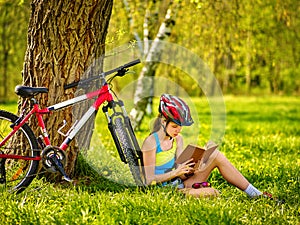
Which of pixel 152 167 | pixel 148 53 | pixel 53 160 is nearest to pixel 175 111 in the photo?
pixel 152 167

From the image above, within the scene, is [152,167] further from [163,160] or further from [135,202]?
[135,202]

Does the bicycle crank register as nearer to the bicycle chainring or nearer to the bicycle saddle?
the bicycle chainring

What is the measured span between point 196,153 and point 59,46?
1495 millimetres

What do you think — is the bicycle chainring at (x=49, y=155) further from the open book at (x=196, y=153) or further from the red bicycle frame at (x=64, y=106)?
the open book at (x=196, y=153)

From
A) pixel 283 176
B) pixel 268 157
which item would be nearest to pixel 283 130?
pixel 268 157

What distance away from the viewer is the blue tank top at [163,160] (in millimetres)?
4816

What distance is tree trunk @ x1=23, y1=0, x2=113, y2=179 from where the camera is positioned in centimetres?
499

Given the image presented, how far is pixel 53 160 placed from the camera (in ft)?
15.2

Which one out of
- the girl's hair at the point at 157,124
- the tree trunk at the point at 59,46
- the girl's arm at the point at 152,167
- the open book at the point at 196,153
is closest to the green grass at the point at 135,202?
the girl's arm at the point at 152,167

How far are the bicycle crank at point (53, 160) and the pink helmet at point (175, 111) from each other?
895mm

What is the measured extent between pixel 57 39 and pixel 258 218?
2254 mm

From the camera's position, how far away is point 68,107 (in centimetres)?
512

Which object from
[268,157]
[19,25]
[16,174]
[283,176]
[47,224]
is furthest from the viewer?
[19,25]

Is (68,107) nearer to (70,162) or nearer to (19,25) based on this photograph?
(70,162)
